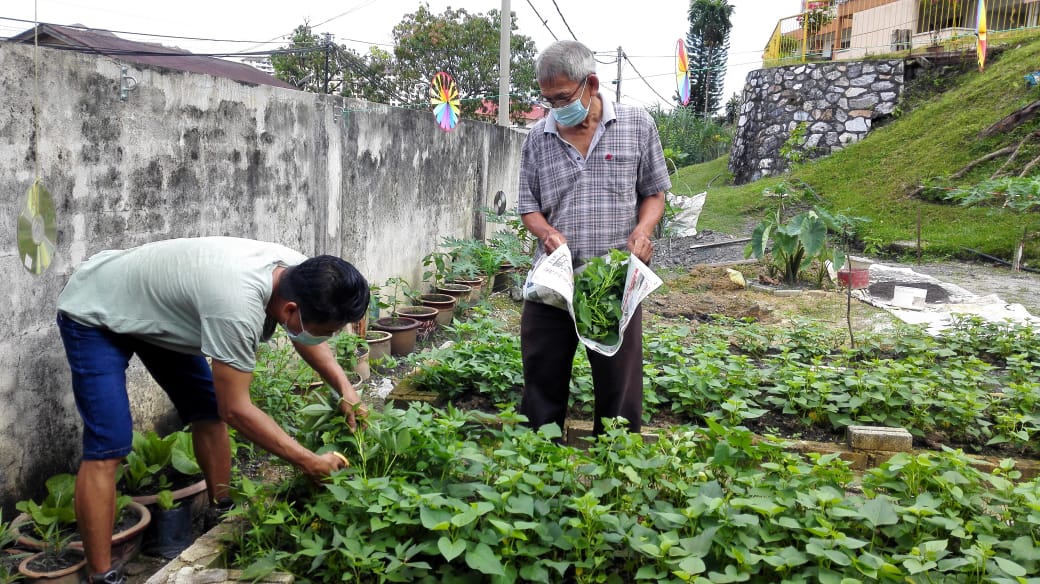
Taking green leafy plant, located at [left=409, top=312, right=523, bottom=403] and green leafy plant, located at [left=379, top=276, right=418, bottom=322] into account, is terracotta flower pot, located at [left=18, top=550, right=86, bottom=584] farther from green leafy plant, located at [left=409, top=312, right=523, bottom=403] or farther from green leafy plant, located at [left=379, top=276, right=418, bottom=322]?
green leafy plant, located at [left=379, top=276, right=418, bottom=322]

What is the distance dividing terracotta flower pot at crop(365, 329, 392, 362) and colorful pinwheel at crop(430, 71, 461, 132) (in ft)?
9.34

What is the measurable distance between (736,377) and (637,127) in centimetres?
144

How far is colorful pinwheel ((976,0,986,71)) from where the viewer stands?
13189 mm

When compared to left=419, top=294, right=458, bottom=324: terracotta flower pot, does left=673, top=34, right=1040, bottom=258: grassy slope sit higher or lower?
higher

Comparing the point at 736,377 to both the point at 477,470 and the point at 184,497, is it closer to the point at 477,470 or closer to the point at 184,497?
the point at 477,470

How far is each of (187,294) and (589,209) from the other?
157cm

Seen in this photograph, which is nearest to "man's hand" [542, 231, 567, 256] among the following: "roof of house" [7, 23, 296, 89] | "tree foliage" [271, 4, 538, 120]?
"roof of house" [7, 23, 296, 89]

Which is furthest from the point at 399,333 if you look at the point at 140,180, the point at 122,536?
the point at 122,536

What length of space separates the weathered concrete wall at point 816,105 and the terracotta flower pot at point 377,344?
1226cm

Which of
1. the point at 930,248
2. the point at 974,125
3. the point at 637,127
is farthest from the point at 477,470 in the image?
the point at 974,125

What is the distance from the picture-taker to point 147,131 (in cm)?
377

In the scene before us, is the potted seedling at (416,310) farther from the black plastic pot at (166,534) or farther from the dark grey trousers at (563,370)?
the black plastic pot at (166,534)

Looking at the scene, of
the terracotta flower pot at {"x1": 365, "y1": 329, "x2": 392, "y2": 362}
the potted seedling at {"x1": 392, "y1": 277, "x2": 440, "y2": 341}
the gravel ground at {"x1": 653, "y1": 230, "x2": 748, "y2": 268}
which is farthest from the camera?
the gravel ground at {"x1": 653, "y1": 230, "x2": 748, "y2": 268}

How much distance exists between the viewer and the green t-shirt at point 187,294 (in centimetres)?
233
